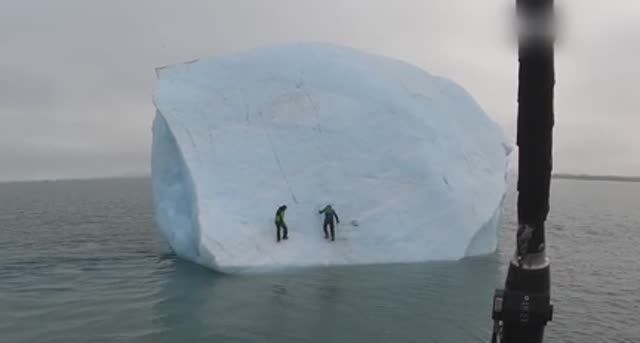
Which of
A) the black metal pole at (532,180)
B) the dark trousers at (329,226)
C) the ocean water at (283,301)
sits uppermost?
the black metal pole at (532,180)

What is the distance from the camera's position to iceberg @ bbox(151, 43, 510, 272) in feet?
41.0

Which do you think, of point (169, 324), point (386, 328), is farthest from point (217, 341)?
point (386, 328)

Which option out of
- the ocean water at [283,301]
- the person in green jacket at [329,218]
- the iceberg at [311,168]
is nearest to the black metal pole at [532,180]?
the ocean water at [283,301]

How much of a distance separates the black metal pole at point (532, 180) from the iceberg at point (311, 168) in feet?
33.0

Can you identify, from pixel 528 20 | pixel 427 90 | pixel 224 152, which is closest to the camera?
pixel 528 20

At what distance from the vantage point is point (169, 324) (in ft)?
28.5

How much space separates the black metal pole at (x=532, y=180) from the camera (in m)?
1.85

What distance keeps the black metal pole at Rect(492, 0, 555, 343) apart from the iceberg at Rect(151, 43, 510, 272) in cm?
1006

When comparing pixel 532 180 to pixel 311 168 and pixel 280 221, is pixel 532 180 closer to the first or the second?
pixel 280 221

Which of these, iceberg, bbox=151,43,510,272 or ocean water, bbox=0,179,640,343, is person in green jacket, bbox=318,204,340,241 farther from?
ocean water, bbox=0,179,640,343

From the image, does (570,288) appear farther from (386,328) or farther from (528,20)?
(528,20)

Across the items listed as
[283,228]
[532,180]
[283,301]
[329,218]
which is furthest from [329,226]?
[532,180]

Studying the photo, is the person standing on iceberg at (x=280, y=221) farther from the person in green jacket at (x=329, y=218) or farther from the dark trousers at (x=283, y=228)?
the person in green jacket at (x=329, y=218)

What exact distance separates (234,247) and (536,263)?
10.3 m
